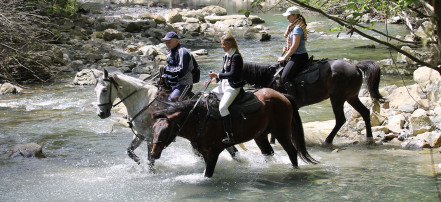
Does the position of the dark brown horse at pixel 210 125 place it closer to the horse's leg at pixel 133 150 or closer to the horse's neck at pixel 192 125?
the horse's neck at pixel 192 125

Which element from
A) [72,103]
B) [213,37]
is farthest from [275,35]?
[72,103]

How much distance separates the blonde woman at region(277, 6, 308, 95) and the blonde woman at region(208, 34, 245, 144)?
8.47 ft

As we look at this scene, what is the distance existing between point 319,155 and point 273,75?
1841 mm

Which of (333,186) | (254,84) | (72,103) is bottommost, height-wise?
(72,103)

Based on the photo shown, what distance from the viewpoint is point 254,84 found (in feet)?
31.7

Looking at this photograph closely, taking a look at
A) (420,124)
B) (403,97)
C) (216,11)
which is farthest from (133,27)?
(420,124)

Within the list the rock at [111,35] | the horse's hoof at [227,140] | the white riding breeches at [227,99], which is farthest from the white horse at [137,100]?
the rock at [111,35]

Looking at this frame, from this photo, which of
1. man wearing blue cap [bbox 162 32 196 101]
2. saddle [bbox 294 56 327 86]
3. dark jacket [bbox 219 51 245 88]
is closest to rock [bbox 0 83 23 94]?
man wearing blue cap [bbox 162 32 196 101]

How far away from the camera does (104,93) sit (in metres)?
7.73

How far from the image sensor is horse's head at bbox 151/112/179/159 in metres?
7.29

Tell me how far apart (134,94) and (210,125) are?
1486mm

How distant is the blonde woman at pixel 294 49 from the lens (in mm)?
9594

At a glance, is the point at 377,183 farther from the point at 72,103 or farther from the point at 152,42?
the point at 152,42

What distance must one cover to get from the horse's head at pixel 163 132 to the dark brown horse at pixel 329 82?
2736mm
